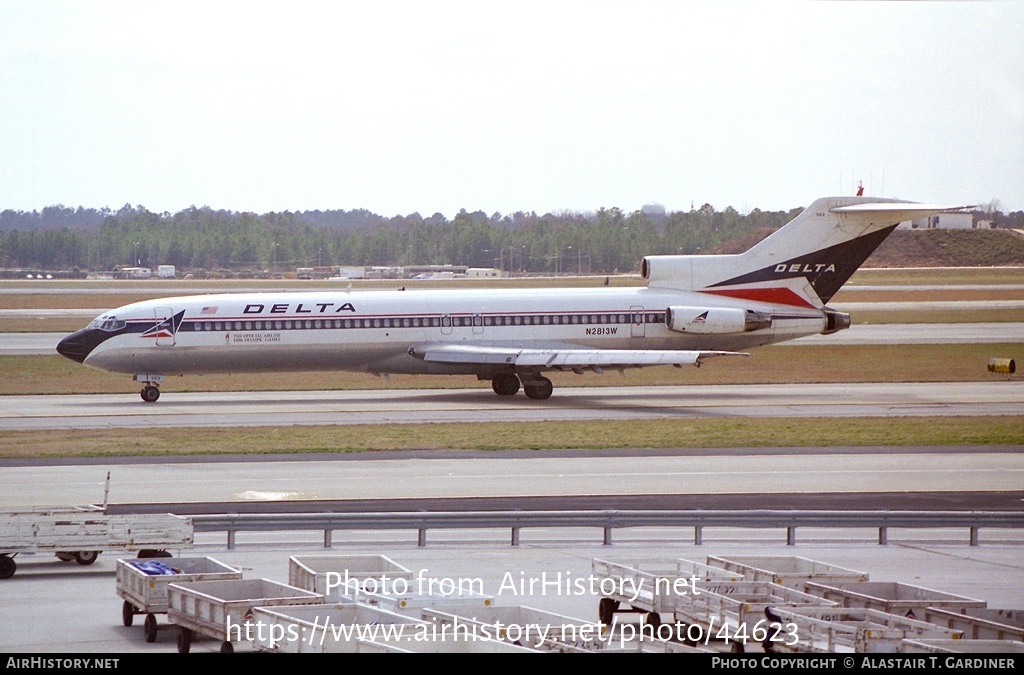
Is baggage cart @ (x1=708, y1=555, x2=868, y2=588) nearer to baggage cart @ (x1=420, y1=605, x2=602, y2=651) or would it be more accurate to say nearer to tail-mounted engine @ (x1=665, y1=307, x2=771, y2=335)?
baggage cart @ (x1=420, y1=605, x2=602, y2=651)

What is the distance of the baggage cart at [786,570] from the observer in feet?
48.8

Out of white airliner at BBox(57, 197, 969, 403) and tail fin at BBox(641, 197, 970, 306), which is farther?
tail fin at BBox(641, 197, 970, 306)

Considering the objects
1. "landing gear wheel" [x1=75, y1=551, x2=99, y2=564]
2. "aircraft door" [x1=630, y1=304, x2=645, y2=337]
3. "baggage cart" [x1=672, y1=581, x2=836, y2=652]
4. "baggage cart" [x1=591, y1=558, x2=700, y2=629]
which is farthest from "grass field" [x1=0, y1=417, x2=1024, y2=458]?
"baggage cart" [x1=672, y1=581, x2=836, y2=652]

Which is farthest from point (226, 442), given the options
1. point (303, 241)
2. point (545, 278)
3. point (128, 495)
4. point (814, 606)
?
point (303, 241)

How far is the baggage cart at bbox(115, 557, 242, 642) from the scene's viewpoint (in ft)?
46.3

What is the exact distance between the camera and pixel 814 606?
13.2 meters

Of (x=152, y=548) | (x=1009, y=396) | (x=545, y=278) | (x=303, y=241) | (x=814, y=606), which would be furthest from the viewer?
(x=303, y=241)

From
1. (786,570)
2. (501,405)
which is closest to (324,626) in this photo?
(786,570)

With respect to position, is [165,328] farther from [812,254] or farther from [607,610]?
[607,610]

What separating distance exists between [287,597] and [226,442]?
17.0 metres

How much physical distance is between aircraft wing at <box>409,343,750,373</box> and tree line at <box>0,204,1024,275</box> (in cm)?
5463

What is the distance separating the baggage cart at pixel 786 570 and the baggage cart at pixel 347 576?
13.4ft

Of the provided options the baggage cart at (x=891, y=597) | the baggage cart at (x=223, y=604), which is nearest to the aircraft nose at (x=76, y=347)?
the baggage cart at (x=223, y=604)
